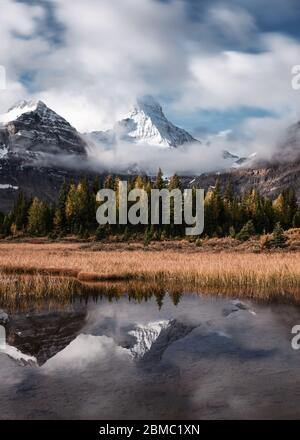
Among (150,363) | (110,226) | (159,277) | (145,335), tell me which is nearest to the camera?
(150,363)

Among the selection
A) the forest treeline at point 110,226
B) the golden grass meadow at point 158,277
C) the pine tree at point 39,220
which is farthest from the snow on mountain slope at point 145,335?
the pine tree at point 39,220

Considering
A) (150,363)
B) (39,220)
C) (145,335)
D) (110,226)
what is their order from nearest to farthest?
(150,363)
(145,335)
(110,226)
(39,220)

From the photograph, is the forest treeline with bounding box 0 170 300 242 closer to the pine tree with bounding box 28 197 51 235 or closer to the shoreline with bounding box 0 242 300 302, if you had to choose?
the pine tree with bounding box 28 197 51 235

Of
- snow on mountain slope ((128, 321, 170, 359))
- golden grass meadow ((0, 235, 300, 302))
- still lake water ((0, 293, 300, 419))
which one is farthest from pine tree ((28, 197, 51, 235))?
snow on mountain slope ((128, 321, 170, 359))

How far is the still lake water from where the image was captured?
973cm

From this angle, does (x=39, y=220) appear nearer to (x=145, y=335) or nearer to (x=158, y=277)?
(x=158, y=277)

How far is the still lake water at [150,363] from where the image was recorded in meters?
9.73

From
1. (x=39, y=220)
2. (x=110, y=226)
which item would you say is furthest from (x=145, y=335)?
(x=39, y=220)

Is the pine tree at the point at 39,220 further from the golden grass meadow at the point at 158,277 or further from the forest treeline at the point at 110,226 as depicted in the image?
the golden grass meadow at the point at 158,277

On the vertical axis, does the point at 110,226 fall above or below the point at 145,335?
above

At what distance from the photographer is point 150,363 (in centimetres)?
1258

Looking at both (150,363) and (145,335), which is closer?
(150,363)

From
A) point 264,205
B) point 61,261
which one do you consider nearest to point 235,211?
point 264,205

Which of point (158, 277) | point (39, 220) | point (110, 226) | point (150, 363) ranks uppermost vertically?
point (39, 220)
